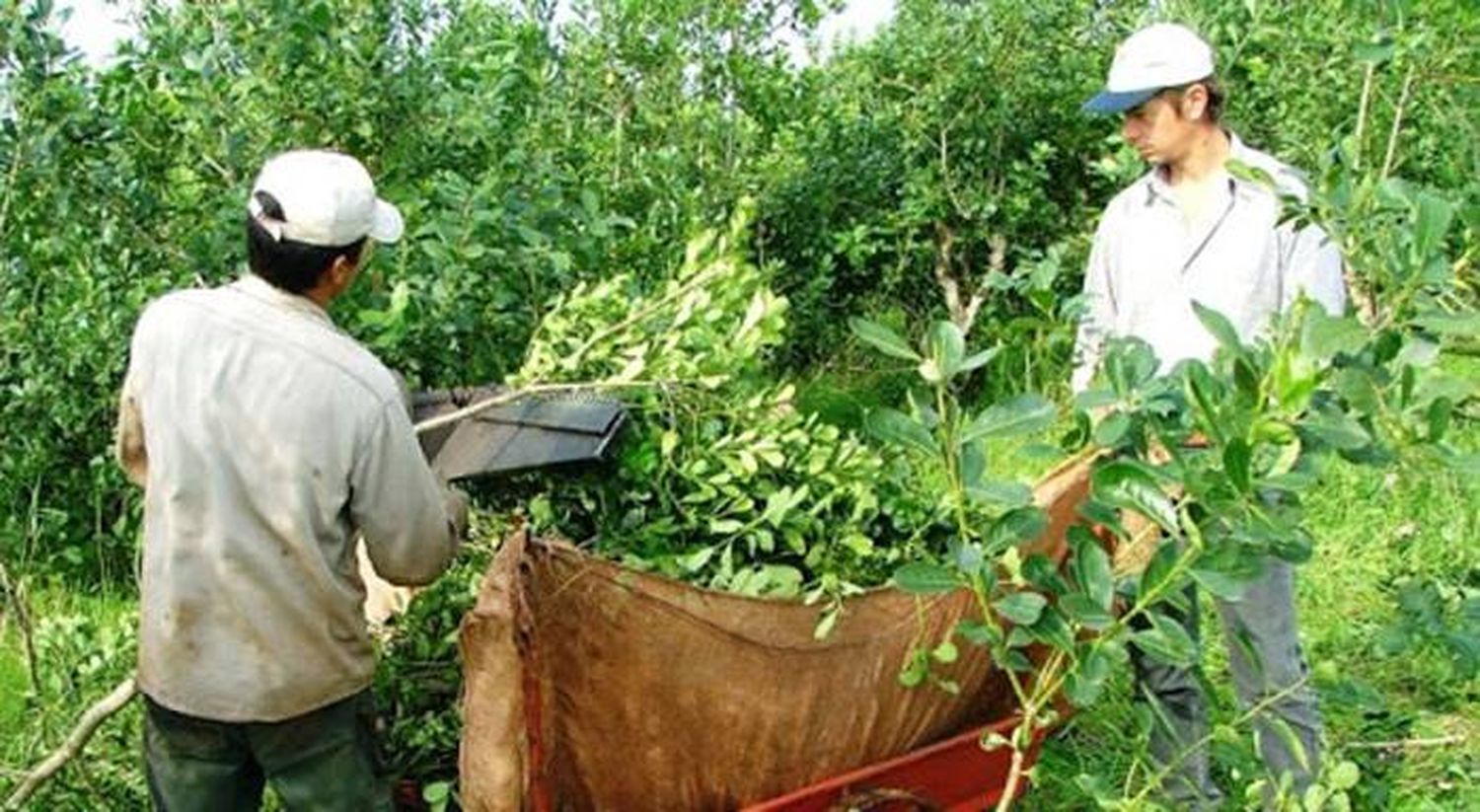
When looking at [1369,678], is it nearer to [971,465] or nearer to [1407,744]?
[1407,744]

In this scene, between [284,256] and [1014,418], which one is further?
[284,256]

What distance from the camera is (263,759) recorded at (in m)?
3.12

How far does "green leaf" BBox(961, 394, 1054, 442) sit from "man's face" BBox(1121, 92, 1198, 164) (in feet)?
4.98

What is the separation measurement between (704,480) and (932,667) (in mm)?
605

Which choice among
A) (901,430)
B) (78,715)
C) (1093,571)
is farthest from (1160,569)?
(78,715)

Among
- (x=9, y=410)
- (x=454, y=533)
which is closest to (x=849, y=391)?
(x=9, y=410)

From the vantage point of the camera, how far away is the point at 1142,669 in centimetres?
419

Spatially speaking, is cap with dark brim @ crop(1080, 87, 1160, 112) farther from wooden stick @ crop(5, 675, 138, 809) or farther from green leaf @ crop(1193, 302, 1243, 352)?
wooden stick @ crop(5, 675, 138, 809)

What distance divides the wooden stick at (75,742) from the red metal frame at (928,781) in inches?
52.5

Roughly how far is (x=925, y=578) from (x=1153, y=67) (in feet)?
5.34

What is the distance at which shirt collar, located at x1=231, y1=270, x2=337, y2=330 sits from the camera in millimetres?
3031

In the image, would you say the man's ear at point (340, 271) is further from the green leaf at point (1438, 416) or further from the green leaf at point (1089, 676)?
the green leaf at point (1438, 416)

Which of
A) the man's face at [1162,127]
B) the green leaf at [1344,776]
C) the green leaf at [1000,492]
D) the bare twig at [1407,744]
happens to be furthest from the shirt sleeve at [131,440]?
the bare twig at [1407,744]

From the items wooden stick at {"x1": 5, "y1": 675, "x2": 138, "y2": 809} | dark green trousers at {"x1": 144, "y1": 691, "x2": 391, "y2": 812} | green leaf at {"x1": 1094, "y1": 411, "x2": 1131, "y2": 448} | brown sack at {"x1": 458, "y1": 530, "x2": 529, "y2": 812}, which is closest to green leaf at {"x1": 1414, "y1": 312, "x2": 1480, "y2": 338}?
green leaf at {"x1": 1094, "y1": 411, "x2": 1131, "y2": 448}
